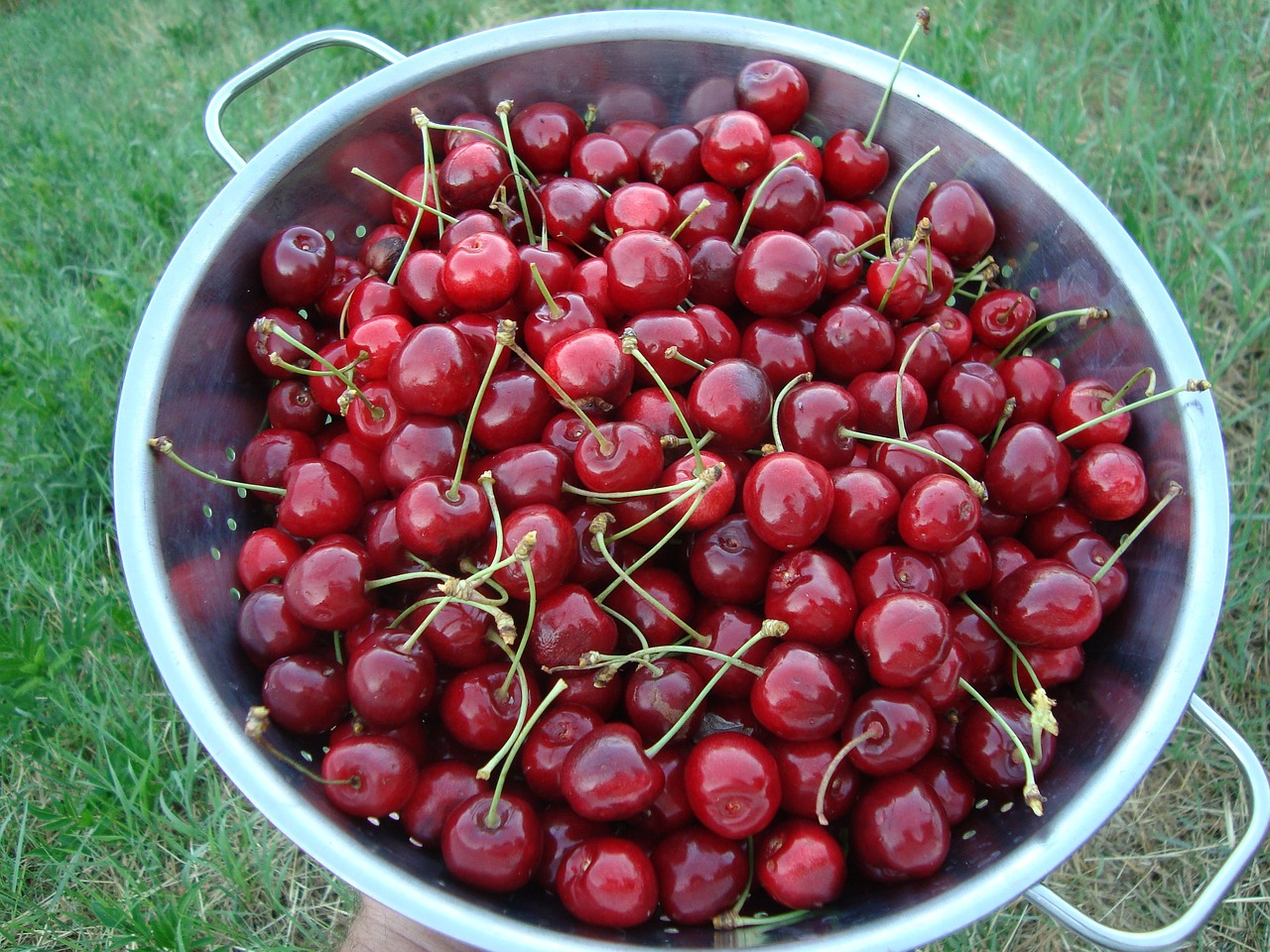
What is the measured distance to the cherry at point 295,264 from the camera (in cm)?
195

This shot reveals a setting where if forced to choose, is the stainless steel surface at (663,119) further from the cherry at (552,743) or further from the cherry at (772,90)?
the cherry at (552,743)

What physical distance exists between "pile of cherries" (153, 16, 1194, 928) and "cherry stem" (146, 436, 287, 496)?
0.01 metres

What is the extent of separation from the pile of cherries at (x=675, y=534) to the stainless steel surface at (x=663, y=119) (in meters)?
0.06

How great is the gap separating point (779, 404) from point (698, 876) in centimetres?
87

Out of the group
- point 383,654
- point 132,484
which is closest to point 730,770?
point 383,654

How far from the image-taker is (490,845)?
145cm

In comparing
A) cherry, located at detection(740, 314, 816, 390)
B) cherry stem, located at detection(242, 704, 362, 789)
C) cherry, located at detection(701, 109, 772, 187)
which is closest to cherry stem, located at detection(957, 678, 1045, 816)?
cherry, located at detection(740, 314, 816, 390)

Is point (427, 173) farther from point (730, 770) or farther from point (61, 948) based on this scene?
point (61, 948)

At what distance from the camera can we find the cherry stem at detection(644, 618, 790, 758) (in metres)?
1.54

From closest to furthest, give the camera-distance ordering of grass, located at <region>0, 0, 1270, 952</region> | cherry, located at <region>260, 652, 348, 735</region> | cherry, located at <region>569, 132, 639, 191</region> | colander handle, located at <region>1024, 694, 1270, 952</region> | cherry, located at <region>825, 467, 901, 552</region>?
1. colander handle, located at <region>1024, 694, 1270, 952</region>
2. cherry, located at <region>260, 652, 348, 735</region>
3. cherry, located at <region>825, 467, 901, 552</region>
4. cherry, located at <region>569, 132, 639, 191</region>
5. grass, located at <region>0, 0, 1270, 952</region>

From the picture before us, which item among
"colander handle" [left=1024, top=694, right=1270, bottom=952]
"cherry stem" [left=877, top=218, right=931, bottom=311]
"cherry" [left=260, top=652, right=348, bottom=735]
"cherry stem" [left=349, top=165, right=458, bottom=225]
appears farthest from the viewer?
"cherry stem" [left=349, top=165, right=458, bottom=225]

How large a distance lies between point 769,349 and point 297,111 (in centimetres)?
265

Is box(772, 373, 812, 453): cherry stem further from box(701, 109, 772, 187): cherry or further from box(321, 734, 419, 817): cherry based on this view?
box(321, 734, 419, 817): cherry

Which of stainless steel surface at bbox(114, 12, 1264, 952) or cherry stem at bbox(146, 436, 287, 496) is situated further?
cherry stem at bbox(146, 436, 287, 496)
